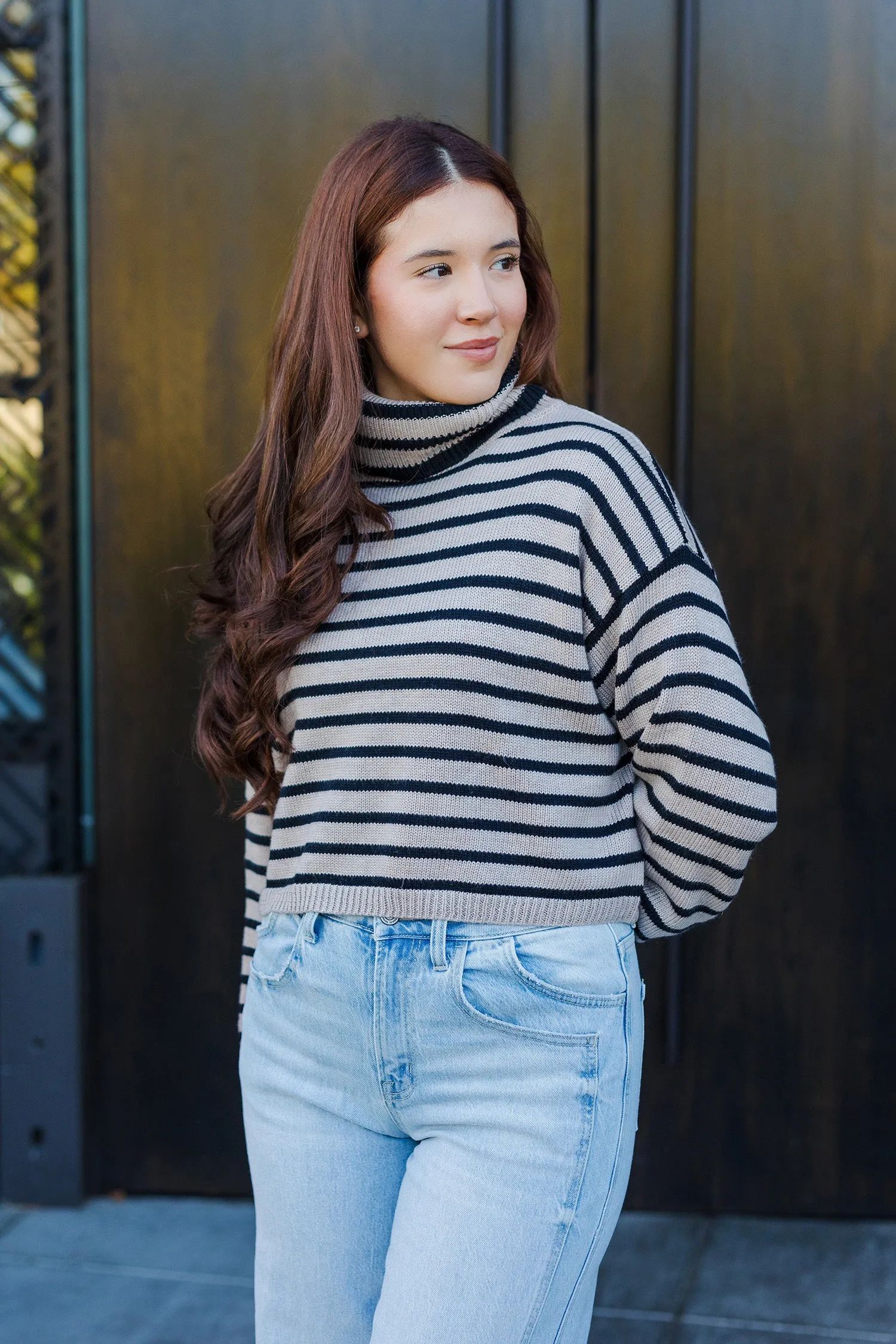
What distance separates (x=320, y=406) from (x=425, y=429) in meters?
0.16

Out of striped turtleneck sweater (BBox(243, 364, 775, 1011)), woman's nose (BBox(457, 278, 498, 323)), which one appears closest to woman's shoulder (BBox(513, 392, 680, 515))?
striped turtleneck sweater (BBox(243, 364, 775, 1011))

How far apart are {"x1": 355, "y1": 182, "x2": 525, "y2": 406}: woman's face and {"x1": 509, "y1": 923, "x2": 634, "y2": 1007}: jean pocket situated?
24.4 inches

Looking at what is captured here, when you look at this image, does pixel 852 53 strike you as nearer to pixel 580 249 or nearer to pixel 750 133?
pixel 750 133

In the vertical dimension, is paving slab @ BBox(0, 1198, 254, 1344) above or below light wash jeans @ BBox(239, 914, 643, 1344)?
below

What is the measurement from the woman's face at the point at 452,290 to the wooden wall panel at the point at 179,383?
1378mm

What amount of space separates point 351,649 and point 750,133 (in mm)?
1801

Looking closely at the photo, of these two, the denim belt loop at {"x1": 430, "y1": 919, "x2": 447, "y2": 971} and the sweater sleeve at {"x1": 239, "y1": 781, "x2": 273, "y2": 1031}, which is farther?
the sweater sleeve at {"x1": 239, "y1": 781, "x2": 273, "y2": 1031}

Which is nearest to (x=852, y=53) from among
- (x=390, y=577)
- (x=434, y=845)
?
(x=390, y=577)

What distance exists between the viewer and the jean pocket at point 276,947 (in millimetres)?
1565

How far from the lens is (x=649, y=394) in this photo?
2.95m

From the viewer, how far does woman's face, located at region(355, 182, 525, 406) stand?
63.6 inches

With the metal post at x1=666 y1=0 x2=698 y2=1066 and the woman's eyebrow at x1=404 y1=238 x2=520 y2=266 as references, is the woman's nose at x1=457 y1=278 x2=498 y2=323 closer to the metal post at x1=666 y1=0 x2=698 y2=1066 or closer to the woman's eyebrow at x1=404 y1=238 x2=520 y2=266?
the woman's eyebrow at x1=404 y1=238 x2=520 y2=266

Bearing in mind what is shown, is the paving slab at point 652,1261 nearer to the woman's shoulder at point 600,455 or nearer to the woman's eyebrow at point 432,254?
the woman's shoulder at point 600,455

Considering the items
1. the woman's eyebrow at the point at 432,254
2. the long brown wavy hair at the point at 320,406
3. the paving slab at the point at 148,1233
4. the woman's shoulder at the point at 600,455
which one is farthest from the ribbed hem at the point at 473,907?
the paving slab at the point at 148,1233
